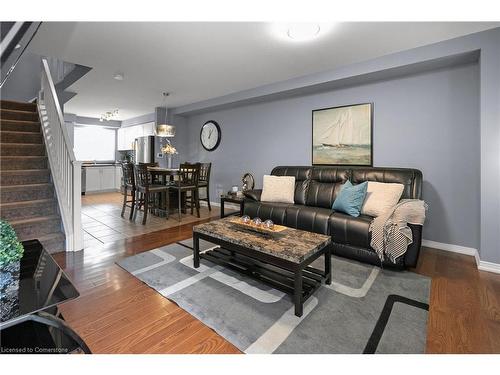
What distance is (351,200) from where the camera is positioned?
2.90 meters

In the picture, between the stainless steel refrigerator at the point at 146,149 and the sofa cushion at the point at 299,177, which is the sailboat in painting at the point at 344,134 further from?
the stainless steel refrigerator at the point at 146,149

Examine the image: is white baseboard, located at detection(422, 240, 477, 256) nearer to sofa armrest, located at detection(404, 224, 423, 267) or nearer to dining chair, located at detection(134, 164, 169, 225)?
sofa armrest, located at detection(404, 224, 423, 267)

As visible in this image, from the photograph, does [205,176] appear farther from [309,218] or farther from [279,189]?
[309,218]

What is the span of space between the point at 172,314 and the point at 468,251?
329cm

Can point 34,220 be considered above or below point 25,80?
below

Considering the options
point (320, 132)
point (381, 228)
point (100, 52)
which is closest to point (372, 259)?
point (381, 228)

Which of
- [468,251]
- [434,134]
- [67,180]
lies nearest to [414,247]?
[468,251]

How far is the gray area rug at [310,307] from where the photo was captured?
4.83 feet

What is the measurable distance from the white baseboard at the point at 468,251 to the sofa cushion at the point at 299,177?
166 cm

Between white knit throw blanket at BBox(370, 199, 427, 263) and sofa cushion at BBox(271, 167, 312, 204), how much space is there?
1.27 m

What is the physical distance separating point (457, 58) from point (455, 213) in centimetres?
174
